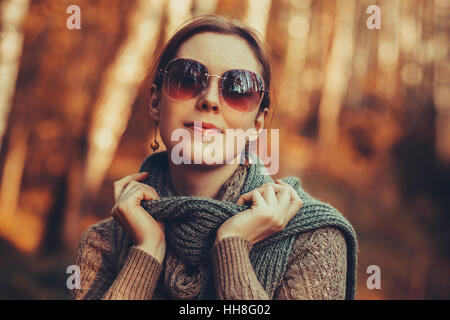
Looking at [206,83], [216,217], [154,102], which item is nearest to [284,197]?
[216,217]

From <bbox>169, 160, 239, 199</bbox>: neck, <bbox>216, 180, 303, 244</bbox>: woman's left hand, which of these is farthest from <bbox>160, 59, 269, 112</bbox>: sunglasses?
<bbox>216, 180, 303, 244</bbox>: woman's left hand

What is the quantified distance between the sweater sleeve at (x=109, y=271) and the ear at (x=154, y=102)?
23.0 inches

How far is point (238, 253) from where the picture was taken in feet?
5.14

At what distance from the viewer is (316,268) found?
1.59 metres

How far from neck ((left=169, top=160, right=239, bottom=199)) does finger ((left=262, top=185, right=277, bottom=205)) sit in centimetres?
23

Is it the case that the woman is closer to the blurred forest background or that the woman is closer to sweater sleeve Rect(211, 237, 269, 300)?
sweater sleeve Rect(211, 237, 269, 300)

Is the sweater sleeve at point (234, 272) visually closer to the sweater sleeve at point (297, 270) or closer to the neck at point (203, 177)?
the sweater sleeve at point (297, 270)

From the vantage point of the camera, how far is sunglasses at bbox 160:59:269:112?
1.75 metres

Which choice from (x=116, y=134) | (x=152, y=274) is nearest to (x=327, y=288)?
(x=152, y=274)

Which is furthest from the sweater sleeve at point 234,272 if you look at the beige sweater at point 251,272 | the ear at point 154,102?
the ear at point 154,102

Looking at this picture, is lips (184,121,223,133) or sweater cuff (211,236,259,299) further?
lips (184,121,223,133)

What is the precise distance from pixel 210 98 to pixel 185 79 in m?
0.13

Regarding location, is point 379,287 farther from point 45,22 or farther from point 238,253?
point 45,22
